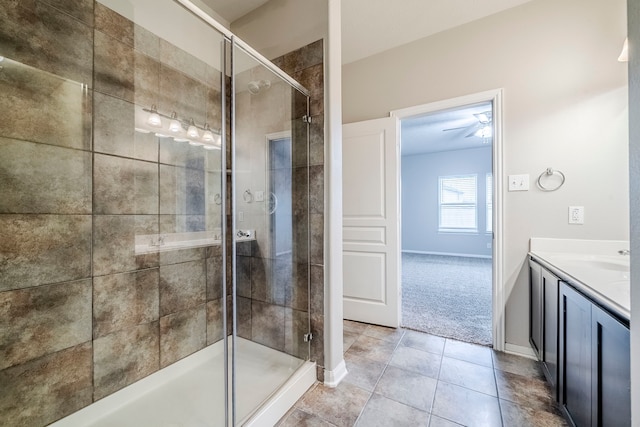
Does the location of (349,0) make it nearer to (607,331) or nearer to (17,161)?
(17,161)

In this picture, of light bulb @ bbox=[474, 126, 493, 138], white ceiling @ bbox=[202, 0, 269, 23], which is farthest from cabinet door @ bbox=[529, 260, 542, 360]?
light bulb @ bbox=[474, 126, 493, 138]

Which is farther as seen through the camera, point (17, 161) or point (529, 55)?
point (529, 55)

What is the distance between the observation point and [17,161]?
1.23 metres

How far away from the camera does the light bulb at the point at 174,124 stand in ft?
6.06

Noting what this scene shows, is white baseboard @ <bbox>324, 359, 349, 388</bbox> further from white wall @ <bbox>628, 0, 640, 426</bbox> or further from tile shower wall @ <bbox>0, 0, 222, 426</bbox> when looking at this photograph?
white wall @ <bbox>628, 0, 640, 426</bbox>

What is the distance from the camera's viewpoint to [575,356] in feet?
3.85

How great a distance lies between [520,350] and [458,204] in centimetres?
496

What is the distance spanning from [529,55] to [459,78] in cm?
48

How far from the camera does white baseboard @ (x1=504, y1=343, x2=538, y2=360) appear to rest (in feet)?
6.68

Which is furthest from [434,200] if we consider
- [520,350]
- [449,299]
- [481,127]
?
[520,350]

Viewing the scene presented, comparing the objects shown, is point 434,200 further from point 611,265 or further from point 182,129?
point 182,129

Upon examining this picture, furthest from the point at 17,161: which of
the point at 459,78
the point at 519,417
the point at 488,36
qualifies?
the point at 488,36

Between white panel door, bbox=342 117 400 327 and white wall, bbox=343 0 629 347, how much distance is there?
717 mm

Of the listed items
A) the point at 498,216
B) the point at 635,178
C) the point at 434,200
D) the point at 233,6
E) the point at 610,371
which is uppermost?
the point at 233,6
